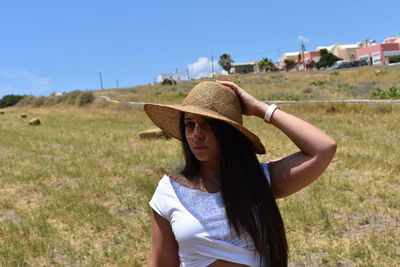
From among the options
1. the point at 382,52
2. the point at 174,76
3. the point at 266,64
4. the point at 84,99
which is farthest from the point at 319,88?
the point at 174,76

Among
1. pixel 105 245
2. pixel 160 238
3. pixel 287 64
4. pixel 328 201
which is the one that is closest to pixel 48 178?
pixel 105 245

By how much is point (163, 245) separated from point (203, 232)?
0.24 meters

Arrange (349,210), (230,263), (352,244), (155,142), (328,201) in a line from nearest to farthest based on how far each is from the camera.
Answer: (230,263) < (352,244) < (349,210) < (328,201) < (155,142)

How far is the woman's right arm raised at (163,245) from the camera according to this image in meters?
1.80

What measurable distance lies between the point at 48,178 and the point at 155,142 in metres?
Answer: 3.94

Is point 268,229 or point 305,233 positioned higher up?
point 268,229

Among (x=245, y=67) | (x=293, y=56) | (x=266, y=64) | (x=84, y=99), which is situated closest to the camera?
(x=84, y=99)

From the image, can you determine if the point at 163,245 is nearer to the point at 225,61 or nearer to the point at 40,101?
the point at 40,101

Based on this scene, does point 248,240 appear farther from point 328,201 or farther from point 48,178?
point 48,178

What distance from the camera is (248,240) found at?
5.63ft

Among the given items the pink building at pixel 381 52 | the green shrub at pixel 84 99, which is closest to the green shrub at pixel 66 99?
the green shrub at pixel 84 99

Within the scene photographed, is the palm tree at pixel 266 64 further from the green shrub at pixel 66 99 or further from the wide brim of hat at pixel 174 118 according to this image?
the wide brim of hat at pixel 174 118

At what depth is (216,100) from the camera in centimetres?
184

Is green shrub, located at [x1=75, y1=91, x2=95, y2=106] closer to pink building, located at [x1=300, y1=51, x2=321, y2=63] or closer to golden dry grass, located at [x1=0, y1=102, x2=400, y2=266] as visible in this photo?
golden dry grass, located at [x1=0, y1=102, x2=400, y2=266]
